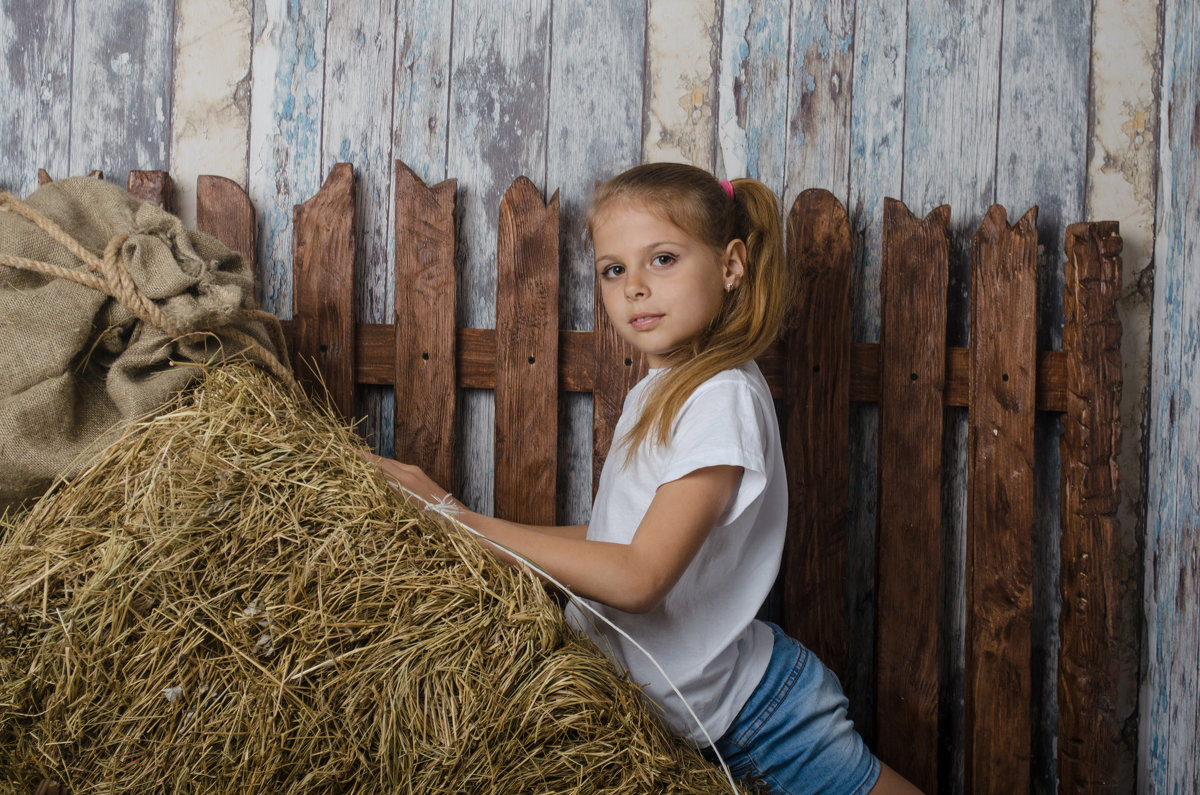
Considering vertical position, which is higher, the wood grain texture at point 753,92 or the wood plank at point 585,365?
the wood grain texture at point 753,92

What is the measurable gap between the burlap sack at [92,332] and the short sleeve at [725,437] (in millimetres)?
762

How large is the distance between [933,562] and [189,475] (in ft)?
5.02

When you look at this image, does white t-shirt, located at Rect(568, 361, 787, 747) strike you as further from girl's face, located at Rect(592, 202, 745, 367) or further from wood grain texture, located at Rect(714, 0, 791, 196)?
wood grain texture, located at Rect(714, 0, 791, 196)

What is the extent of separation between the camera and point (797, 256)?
5.74 feet

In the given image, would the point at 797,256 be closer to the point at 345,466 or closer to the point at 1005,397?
the point at 1005,397

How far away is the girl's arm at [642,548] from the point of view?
3.90ft

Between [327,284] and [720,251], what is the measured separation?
3.13 feet

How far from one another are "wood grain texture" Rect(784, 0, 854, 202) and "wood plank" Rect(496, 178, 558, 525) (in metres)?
0.61

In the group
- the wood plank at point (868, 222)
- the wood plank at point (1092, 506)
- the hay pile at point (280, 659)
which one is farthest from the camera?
the wood plank at point (868, 222)

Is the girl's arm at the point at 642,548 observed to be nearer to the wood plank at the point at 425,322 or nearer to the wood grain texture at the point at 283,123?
the wood plank at the point at 425,322

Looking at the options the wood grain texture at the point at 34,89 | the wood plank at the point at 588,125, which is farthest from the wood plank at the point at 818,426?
the wood grain texture at the point at 34,89

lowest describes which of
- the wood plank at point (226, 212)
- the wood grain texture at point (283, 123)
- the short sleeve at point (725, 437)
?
the short sleeve at point (725, 437)

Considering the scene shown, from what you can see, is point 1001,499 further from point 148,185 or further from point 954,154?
point 148,185

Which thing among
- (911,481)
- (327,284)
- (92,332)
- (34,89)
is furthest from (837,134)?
(34,89)
